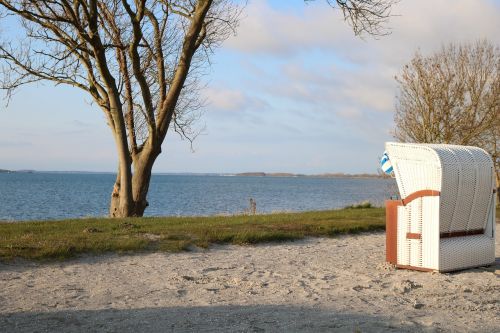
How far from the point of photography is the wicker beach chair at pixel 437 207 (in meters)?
10.3

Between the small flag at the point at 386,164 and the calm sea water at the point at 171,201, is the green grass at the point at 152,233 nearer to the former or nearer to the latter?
the small flag at the point at 386,164

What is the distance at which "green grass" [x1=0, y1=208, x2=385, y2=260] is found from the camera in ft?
35.5

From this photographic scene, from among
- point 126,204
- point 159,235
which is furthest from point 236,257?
point 126,204

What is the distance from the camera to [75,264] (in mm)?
10102

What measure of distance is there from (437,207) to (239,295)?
391cm

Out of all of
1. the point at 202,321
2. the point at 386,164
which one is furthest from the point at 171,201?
the point at 202,321

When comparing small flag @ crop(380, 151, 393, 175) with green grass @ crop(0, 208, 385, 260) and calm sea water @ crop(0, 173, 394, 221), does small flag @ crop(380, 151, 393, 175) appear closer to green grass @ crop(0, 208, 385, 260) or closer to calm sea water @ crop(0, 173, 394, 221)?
green grass @ crop(0, 208, 385, 260)

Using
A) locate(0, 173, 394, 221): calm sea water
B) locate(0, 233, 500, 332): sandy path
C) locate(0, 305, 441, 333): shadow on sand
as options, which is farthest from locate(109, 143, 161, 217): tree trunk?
locate(0, 305, 441, 333): shadow on sand

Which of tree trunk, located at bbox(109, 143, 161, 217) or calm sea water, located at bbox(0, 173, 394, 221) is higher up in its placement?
tree trunk, located at bbox(109, 143, 161, 217)

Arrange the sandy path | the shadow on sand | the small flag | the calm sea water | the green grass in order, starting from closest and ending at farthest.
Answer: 1. the shadow on sand
2. the sandy path
3. the green grass
4. the small flag
5. the calm sea water

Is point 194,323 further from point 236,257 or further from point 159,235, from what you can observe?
point 159,235

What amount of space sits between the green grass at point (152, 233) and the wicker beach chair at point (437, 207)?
371 cm

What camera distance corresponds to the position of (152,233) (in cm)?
1314

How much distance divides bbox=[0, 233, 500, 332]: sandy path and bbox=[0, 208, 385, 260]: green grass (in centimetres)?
44
